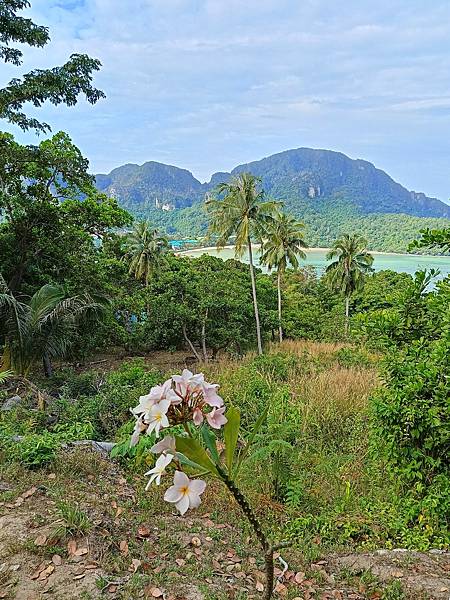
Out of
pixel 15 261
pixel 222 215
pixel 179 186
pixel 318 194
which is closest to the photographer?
pixel 15 261

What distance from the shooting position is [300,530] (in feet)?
10.5

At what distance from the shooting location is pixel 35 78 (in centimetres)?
800

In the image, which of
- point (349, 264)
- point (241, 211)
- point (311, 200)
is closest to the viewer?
point (241, 211)

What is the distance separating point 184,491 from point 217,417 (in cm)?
19

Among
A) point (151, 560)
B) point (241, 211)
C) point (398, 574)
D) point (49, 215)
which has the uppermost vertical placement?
point (241, 211)

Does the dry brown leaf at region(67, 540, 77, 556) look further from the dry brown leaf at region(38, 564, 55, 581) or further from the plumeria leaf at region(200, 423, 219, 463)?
the plumeria leaf at region(200, 423, 219, 463)

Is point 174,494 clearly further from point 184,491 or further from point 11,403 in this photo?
point 11,403

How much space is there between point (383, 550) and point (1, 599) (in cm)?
234

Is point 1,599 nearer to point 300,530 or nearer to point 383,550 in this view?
point 300,530

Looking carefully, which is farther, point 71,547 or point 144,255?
point 144,255

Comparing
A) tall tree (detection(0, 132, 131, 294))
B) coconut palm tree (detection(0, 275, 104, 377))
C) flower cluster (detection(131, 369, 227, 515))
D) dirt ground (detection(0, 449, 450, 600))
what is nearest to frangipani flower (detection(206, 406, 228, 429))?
flower cluster (detection(131, 369, 227, 515))

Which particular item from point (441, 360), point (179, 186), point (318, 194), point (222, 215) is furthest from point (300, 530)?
point (179, 186)

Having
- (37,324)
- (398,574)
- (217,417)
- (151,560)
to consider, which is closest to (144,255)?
(37,324)

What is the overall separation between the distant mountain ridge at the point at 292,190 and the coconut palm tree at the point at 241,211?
323 feet
